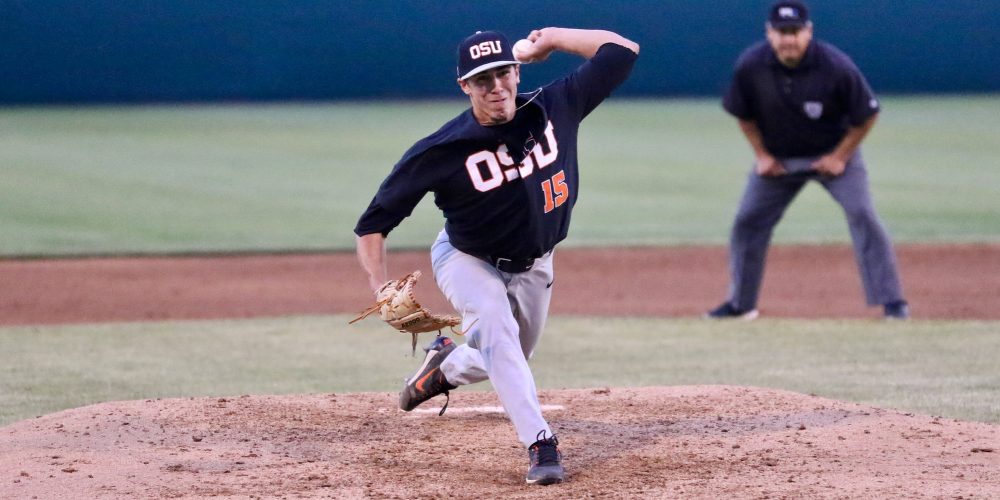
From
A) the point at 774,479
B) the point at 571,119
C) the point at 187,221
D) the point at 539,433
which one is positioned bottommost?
the point at 774,479

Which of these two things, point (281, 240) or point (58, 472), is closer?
point (58, 472)

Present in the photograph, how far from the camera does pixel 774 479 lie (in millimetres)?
4371

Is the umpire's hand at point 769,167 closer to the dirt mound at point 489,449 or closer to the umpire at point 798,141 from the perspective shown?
the umpire at point 798,141

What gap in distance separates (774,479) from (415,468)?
120 centimetres

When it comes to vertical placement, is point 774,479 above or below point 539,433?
below

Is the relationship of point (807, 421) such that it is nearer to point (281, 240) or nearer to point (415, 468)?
point (415, 468)

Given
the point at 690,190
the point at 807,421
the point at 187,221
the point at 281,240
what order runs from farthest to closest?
the point at 690,190 < the point at 187,221 < the point at 281,240 < the point at 807,421

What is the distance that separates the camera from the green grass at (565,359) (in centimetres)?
639

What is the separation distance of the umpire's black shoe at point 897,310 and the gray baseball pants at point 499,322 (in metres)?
3.95

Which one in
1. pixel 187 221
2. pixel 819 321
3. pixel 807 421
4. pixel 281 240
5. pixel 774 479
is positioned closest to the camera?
pixel 774 479

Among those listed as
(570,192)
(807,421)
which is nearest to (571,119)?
(570,192)

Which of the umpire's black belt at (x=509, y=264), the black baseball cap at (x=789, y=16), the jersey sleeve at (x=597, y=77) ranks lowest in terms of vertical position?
the umpire's black belt at (x=509, y=264)

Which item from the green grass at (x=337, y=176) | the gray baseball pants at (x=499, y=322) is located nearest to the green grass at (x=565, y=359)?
the gray baseball pants at (x=499, y=322)

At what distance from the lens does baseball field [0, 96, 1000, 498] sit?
15.0 feet
